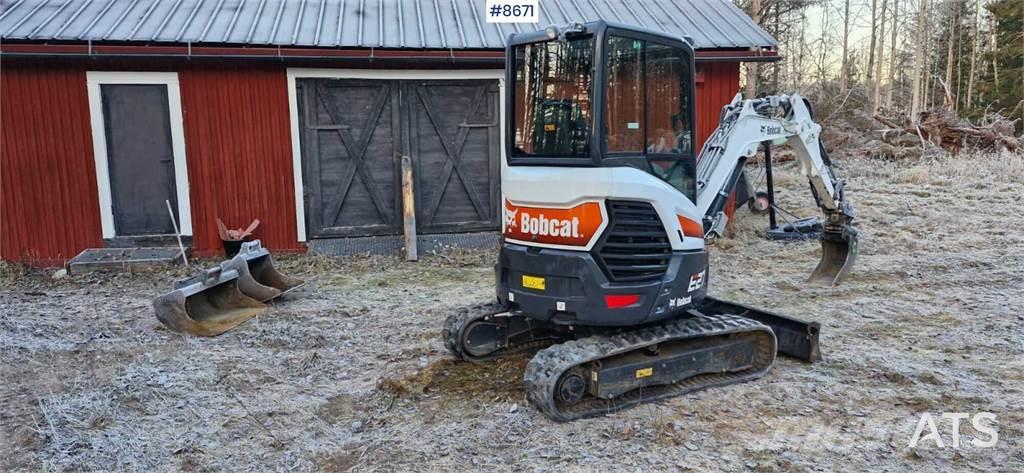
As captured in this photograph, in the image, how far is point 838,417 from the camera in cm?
383

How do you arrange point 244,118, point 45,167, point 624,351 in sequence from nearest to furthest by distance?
point 624,351, point 45,167, point 244,118

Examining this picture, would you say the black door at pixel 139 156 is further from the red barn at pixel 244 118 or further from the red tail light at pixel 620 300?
the red tail light at pixel 620 300

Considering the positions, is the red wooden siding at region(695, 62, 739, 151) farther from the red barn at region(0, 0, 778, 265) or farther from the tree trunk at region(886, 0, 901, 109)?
the tree trunk at region(886, 0, 901, 109)

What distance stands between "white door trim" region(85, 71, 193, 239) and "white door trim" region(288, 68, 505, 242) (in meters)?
1.31

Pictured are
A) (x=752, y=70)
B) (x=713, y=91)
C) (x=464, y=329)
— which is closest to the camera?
(x=464, y=329)

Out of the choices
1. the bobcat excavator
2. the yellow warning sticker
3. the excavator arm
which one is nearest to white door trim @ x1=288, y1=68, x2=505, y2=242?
the excavator arm

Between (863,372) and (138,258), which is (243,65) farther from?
(863,372)

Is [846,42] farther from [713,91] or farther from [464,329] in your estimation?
[464,329]

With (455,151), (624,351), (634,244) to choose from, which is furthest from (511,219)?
(455,151)

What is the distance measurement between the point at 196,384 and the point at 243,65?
5.13 meters

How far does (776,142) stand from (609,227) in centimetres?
255

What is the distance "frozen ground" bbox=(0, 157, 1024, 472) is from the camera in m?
3.47

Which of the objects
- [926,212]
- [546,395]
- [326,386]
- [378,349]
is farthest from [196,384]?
[926,212]

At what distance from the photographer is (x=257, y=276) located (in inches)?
269
